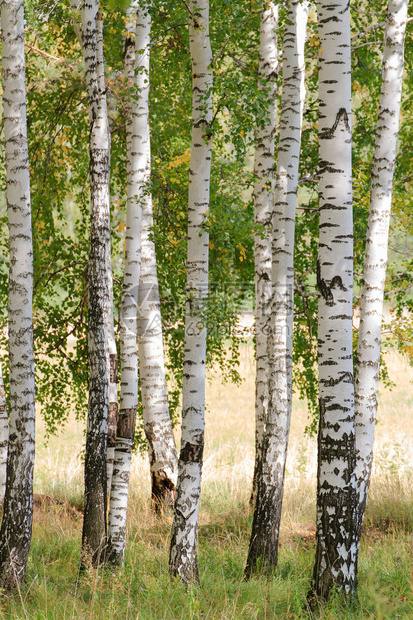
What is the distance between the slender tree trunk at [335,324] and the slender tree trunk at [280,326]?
47.7 inches

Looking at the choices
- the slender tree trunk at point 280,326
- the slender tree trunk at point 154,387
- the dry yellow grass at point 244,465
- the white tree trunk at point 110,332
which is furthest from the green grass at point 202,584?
the dry yellow grass at point 244,465

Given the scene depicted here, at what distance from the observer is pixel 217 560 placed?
16.8ft

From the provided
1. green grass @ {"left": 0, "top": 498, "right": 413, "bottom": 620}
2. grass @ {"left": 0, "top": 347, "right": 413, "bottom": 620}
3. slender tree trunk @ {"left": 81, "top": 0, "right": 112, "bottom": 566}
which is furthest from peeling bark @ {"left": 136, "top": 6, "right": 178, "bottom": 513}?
slender tree trunk @ {"left": 81, "top": 0, "right": 112, "bottom": 566}

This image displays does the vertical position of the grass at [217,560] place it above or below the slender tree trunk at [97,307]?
below

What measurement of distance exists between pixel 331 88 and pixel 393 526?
4.97 m

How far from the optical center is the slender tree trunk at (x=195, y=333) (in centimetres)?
416

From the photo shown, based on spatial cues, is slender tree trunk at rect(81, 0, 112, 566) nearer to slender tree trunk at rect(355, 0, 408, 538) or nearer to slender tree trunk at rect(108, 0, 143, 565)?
slender tree trunk at rect(108, 0, 143, 565)

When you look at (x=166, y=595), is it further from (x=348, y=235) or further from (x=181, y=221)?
(x=181, y=221)

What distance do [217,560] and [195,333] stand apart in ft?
7.40

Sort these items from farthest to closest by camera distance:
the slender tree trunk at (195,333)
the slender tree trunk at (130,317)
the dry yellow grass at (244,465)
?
1. the dry yellow grass at (244,465)
2. the slender tree trunk at (130,317)
3. the slender tree trunk at (195,333)

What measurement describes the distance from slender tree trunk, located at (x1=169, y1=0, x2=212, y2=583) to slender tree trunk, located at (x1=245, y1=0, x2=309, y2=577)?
796mm

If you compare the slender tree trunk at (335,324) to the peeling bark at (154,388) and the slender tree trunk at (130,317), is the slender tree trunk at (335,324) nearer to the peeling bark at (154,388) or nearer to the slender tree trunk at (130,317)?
the slender tree trunk at (130,317)

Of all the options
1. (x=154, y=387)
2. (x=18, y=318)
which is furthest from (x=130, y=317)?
(x=154, y=387)

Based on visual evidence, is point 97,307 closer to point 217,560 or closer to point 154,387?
point 154,387
